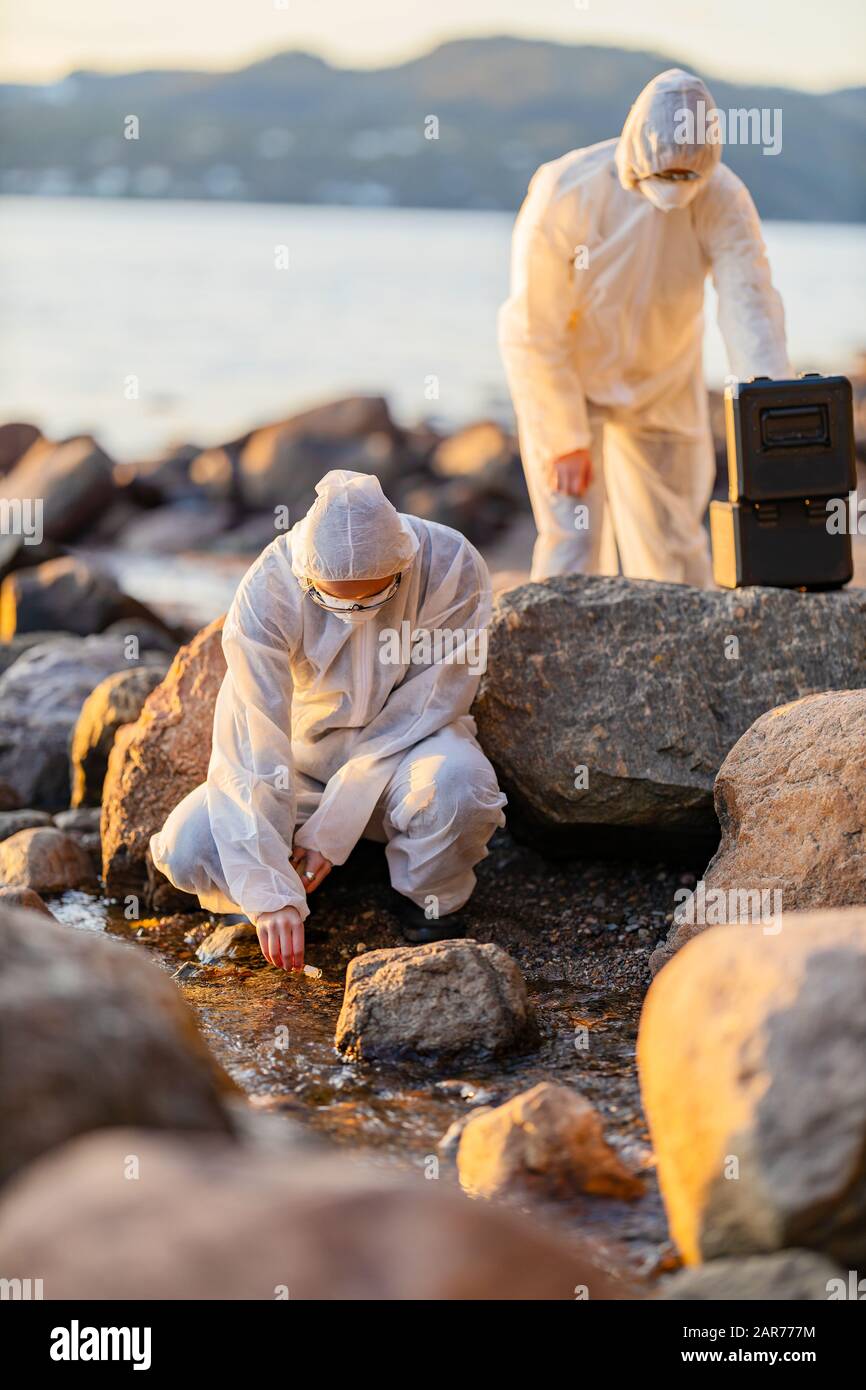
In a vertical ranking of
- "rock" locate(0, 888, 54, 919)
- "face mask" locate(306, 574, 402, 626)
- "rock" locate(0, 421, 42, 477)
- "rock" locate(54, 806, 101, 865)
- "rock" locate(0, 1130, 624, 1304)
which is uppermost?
"rock" locate(0, 421, 42, 477)

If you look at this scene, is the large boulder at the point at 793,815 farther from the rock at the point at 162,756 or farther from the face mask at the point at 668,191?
the face mask at the point at 668,191

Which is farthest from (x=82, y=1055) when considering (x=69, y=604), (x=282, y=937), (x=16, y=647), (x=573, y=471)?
(x=69, y=604)

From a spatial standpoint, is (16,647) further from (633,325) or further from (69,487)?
(69,487)

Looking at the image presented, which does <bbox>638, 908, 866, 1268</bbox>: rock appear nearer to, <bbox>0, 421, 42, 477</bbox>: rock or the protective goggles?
the protective goggles

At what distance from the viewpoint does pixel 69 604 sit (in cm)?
690

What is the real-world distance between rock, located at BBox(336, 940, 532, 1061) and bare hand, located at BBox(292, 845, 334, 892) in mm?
477

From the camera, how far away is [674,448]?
4918mm

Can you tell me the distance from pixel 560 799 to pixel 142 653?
9.51 feet

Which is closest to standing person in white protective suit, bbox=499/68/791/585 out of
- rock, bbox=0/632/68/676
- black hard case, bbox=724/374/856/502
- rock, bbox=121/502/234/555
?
black hard case, bbox=724/374/856/502

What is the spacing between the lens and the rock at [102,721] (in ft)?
14.9

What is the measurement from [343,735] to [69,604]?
352 cm

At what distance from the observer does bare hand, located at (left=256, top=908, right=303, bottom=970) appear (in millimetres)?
3326

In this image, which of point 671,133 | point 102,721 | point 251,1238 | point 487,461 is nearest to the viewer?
point 251,1238
